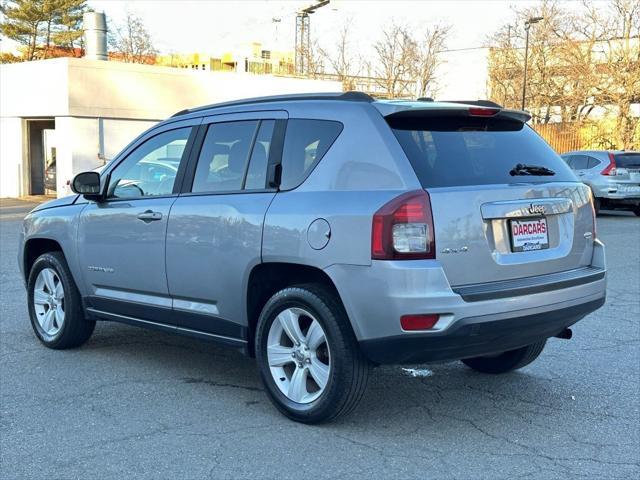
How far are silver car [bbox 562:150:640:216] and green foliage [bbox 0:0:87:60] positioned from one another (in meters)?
44.2

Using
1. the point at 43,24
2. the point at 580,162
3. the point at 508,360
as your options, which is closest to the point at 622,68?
the point at 580,162

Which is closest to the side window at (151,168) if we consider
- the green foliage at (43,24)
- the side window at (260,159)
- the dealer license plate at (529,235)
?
the side window at (260,159)

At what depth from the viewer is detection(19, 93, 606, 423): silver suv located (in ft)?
13.1

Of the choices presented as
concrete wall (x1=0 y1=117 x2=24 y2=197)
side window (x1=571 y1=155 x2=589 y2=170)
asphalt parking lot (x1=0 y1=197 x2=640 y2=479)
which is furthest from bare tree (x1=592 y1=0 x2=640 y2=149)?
asphalt parking lot (x1=0 y1=197 x2=640 y2=479)

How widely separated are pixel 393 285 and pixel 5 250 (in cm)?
1034

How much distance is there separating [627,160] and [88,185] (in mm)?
16825

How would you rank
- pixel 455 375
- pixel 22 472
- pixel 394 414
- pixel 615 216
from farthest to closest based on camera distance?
pixel 615 216 → pixel 455 375 → pixel 394 414 → pixel 22 472

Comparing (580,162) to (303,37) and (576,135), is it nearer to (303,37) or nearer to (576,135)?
(576,135)

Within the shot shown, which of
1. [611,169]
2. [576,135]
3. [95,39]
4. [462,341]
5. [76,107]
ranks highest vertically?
[95,39]

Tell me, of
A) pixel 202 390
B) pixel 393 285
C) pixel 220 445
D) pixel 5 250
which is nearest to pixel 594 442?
pixel 393 285

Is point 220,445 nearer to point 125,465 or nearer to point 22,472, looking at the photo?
point 125,465

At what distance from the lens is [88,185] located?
227 inches

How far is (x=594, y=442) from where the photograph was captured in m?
4.25

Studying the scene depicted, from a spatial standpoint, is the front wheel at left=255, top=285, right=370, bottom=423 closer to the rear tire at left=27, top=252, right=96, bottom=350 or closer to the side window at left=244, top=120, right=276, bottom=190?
the side window at left=244, top=120, right=276, bottom=190
